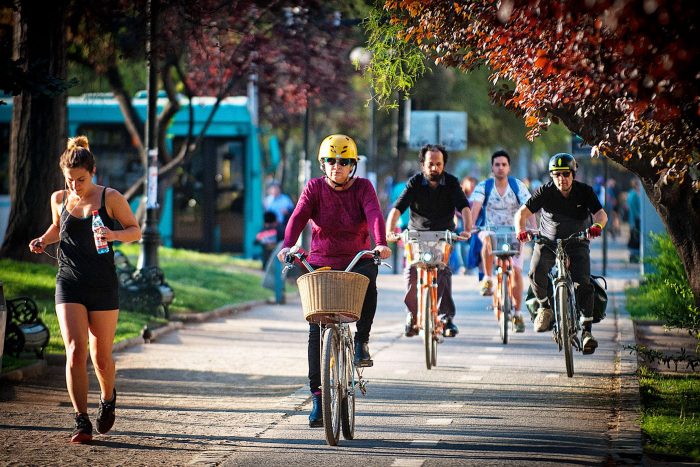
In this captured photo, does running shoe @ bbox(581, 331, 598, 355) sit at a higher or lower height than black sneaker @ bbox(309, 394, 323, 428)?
higher

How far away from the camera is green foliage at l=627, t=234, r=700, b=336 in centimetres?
1111

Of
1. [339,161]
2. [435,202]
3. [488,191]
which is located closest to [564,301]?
[435,202]

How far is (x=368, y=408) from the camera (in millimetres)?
9781

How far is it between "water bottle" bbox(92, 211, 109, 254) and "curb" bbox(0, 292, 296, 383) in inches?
125

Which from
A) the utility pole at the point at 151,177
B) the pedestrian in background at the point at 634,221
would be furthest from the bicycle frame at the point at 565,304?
the pedestrian in background at the point at 634,221

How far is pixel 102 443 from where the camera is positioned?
8344mm

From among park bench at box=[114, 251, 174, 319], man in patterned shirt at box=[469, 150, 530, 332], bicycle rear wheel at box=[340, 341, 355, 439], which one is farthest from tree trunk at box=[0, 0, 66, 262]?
bicycle rear wheel at box=[340, 341, 355, 439]

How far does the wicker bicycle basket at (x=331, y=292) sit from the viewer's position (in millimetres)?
7801

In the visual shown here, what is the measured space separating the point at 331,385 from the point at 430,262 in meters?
4.30

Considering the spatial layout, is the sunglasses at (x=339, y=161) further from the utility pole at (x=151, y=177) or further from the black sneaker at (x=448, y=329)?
the utility pole at (x=151, y=177)

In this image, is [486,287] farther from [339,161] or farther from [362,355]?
[339,161]

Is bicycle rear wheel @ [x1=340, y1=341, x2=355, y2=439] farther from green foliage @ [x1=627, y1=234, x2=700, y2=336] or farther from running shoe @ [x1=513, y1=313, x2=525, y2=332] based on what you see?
running shoe @ [x1=513, y1=313, x2=525, y2=332]

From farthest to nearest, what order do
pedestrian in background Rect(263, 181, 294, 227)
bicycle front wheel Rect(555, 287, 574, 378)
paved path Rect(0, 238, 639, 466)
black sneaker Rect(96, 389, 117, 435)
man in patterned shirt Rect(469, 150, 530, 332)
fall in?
pedestrian in background Rect(263, 181, 294, 227), man in patterned shirt Rect(469, 150, 530, 332), bicycle front wheel Rect(555, 287, 574, 378), black sneaker Rect(96, 389, 117, 435), paved path Rect(0, 238, 639, 466)

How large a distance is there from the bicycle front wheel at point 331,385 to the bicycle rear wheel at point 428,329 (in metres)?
3.72
